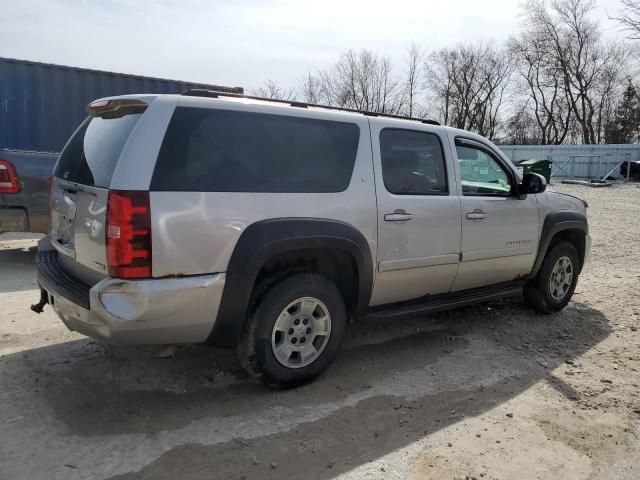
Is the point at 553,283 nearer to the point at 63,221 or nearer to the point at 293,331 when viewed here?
the point at 293,331

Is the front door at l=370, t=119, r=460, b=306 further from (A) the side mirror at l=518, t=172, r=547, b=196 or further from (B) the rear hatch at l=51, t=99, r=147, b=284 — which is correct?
(B) the rear hatch at l=51, t=99, r=147, b=284

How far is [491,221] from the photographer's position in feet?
15.0

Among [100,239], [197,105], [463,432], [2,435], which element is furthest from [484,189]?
[2,435]

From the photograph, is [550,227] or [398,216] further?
[550,227]

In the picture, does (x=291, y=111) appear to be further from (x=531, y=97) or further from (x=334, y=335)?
(x=531, y=97)

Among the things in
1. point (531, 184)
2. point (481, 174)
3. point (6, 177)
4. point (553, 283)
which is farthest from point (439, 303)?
point (6, 177)

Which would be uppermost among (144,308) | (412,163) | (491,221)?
(412,163)

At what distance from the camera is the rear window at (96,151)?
306 centimetres

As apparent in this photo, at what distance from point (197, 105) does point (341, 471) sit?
86.8 inches

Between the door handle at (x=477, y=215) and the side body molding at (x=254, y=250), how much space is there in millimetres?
1411

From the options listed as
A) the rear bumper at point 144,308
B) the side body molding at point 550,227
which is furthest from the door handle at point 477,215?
the rear bumper at point 144,308

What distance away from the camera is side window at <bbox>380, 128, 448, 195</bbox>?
393cm

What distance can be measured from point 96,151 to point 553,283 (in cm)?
450

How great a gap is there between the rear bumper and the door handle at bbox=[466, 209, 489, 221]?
2284 millimetres
